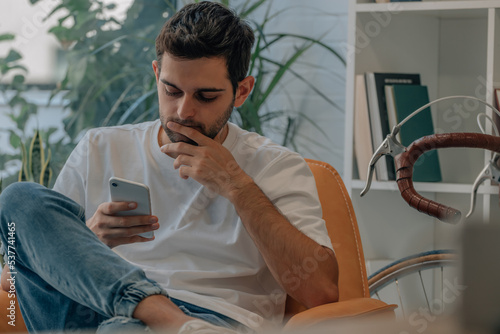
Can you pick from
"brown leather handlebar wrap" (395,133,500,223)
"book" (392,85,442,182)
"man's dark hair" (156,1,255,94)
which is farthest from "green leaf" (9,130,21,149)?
"brown leather handlebar wrap" (395,133,500,223)

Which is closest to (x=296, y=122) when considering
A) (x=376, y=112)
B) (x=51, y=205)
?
(x=376, y=112)

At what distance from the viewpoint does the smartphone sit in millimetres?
1399

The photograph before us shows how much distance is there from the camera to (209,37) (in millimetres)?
1569

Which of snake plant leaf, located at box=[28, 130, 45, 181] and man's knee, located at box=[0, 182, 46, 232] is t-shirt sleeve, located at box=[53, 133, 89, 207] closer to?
man's knee, located at box=[0, 182, 46, 232]

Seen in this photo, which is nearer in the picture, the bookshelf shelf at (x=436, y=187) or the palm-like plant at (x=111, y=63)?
the bookshelf shelf at (x=436, y=187)

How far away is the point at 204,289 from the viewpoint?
1.48 m

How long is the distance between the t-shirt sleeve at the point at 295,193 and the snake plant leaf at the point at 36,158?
1.15 metres

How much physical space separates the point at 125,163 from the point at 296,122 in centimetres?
129

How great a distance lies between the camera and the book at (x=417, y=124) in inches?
83.3

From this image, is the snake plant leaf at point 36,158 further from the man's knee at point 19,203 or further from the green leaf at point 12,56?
the man's knee at point 19,203

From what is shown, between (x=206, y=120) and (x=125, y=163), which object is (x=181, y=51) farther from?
(x=125, y=163)

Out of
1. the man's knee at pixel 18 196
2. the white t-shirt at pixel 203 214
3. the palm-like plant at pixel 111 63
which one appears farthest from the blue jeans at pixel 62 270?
the palm-like plant at pixel 111 63

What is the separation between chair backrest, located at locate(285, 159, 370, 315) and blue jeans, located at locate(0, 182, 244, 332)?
56cm

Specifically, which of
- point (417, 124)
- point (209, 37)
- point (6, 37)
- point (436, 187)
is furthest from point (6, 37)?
point (436, 187)
